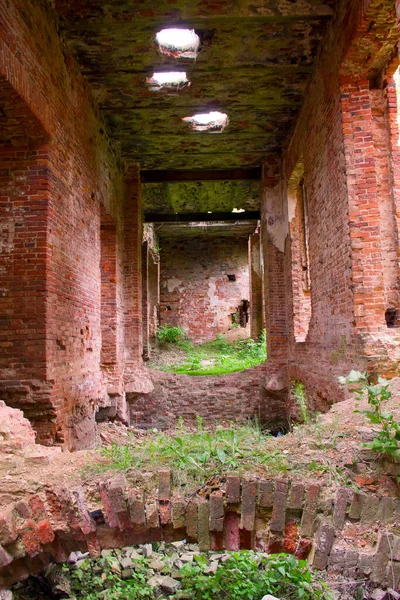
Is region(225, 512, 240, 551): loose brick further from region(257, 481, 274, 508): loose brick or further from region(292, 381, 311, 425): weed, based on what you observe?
region(292, 381, 311, 425): weed

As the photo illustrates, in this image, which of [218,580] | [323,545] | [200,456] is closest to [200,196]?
[218,580]

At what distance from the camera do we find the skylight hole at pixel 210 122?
972 centimetres

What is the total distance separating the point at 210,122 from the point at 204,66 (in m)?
2.24

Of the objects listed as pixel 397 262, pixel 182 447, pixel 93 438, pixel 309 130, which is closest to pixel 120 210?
pixel 309 130

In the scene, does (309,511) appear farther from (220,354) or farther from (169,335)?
(169,335)

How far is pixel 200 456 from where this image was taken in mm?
3377

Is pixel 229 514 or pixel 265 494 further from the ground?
pixel 265 494

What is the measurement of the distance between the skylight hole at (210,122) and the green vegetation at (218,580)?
7.82 meters

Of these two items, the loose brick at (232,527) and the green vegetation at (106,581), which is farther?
the green vegetation at (106,581)

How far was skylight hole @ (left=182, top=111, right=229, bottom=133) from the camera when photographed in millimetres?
9722

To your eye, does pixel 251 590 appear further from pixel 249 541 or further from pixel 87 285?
pixel 87 285

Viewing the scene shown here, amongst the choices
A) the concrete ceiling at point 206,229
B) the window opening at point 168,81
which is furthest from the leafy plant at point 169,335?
the window opening at point 168,81

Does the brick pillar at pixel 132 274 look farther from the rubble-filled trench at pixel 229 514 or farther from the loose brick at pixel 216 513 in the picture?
the loose brick at pixel 216 513

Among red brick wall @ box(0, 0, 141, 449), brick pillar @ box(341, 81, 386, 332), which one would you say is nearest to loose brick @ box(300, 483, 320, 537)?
brick pillar @ box(341, 81, 386, 332)
